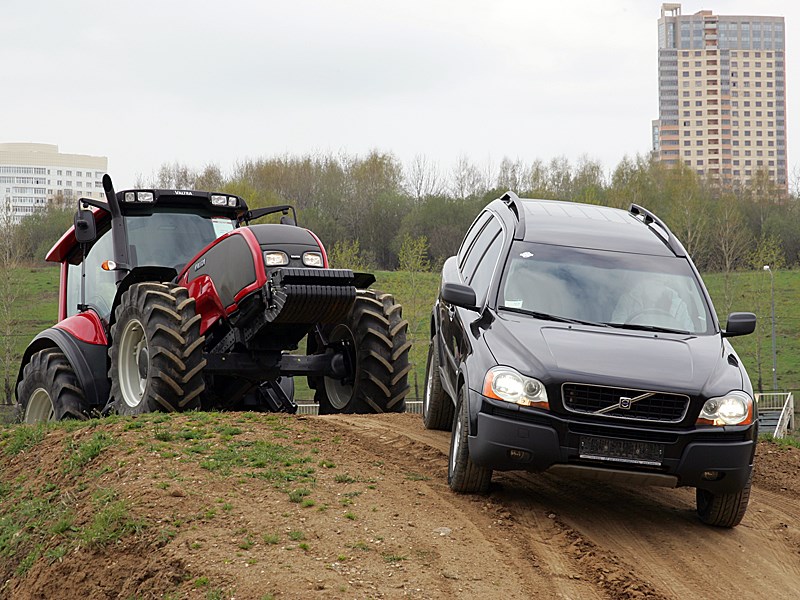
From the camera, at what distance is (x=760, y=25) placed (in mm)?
144125

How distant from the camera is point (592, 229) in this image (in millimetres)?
8312

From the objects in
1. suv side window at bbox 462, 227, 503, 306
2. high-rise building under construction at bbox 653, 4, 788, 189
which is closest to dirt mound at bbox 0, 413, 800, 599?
suv side window at bbox 462, 227, 503, 306

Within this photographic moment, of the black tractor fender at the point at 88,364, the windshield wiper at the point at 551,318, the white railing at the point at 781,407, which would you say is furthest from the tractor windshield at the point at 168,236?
the white railing at the point at 781,407

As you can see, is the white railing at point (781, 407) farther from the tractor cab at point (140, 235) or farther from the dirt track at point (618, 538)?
the dirt track at point (618, 538)

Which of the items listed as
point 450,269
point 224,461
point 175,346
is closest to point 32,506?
point 224,461

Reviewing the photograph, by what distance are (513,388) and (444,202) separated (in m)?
58.4

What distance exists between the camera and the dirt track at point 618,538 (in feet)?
18.6

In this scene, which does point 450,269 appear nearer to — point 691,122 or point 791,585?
point 791,585

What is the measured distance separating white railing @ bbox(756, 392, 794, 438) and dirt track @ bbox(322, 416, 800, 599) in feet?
71.8

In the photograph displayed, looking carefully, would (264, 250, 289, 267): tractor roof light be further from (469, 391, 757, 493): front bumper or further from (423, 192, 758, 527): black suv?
(469, 391, 757, 493): front bumper

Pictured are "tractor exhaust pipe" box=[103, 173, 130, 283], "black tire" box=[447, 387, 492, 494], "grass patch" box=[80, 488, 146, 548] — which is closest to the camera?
"grass patch" box=[80, 488, 146, 548]

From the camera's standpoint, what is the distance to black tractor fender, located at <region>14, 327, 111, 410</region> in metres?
10.5

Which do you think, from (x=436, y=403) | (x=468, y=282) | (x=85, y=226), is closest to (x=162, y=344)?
(x=85, y=226)

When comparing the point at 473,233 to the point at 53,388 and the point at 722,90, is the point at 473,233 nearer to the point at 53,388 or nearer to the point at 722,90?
the point at 53,388
